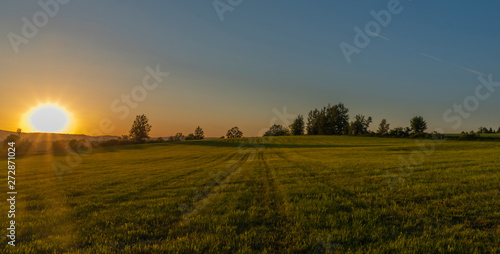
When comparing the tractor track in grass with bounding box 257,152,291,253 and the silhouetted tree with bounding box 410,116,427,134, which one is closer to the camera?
the tractor track in grass with bounding box 257,152,291,253

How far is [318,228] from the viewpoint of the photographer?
625cm

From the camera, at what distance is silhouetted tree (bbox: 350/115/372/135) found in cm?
13498

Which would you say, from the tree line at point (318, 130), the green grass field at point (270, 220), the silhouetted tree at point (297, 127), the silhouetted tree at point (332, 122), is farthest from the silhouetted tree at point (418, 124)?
the green grass field at point (270, 220)

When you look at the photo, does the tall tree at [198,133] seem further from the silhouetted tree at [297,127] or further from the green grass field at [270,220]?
the green grass field at [270,220]

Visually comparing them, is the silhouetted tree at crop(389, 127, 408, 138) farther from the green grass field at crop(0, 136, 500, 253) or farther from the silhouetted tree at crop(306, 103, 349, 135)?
the green grass field at crop(0, 136, 500, 253)

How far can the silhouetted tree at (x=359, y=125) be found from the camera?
134975 mm

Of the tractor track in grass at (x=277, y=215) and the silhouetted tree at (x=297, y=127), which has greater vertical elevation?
the silhouetted tree at (x=297, y=127)

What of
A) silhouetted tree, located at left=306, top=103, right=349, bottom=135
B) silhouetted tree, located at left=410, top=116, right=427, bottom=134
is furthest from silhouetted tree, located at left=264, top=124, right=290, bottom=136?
silhouetted tree, located at left=410, top=116, right=427, bottom=134

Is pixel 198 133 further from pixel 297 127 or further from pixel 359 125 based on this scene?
pixel 359 125

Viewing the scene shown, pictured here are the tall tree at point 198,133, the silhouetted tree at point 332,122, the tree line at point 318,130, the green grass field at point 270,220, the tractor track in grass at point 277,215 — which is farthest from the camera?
the tall tree at point 198,133

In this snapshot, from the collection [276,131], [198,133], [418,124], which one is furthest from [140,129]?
[418,124]

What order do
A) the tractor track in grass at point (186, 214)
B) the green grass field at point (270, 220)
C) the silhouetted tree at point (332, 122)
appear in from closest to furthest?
the green grass field at point (270, 220)
the tractor track in grass at point (186, 214)
the silhouetted tree at point (332, 122)

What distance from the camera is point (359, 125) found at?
5413 inches

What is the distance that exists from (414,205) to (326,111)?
156m
